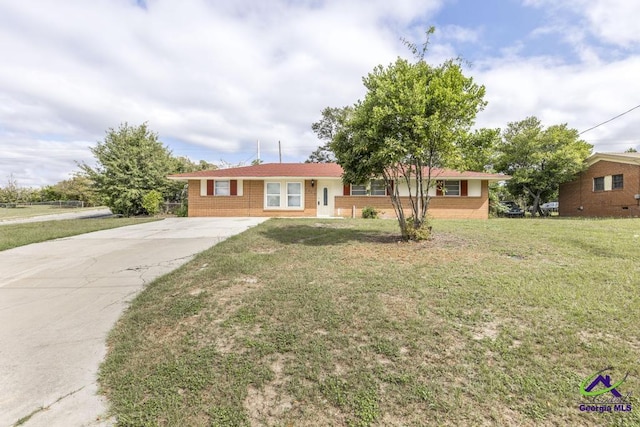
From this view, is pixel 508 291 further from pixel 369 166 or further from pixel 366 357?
pixel 369 166

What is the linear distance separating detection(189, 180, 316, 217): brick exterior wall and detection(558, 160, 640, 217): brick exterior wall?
61.8ft

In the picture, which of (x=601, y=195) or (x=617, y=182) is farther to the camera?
(x=601, y=195)

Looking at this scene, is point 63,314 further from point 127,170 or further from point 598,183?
point 598,183

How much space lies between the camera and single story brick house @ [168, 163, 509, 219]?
1772 centimetres

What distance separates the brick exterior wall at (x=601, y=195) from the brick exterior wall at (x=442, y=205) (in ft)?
27.8

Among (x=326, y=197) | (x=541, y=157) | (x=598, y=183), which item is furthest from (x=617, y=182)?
(x=326, y=197)

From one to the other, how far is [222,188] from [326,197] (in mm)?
6338

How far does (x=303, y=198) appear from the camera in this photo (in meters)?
17.8

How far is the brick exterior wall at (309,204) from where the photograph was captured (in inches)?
697

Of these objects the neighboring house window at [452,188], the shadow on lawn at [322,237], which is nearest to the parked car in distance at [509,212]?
the neighboring house window at [452,188]

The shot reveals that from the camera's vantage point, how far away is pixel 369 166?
7.30 meters

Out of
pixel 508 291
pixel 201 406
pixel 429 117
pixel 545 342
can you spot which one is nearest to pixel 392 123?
pixel 429 117

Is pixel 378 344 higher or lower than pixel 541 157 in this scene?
lower

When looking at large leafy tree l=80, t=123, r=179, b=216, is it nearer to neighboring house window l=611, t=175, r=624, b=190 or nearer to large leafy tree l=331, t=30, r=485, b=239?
large leafy tree l=331, t=30, r=485, b=239
